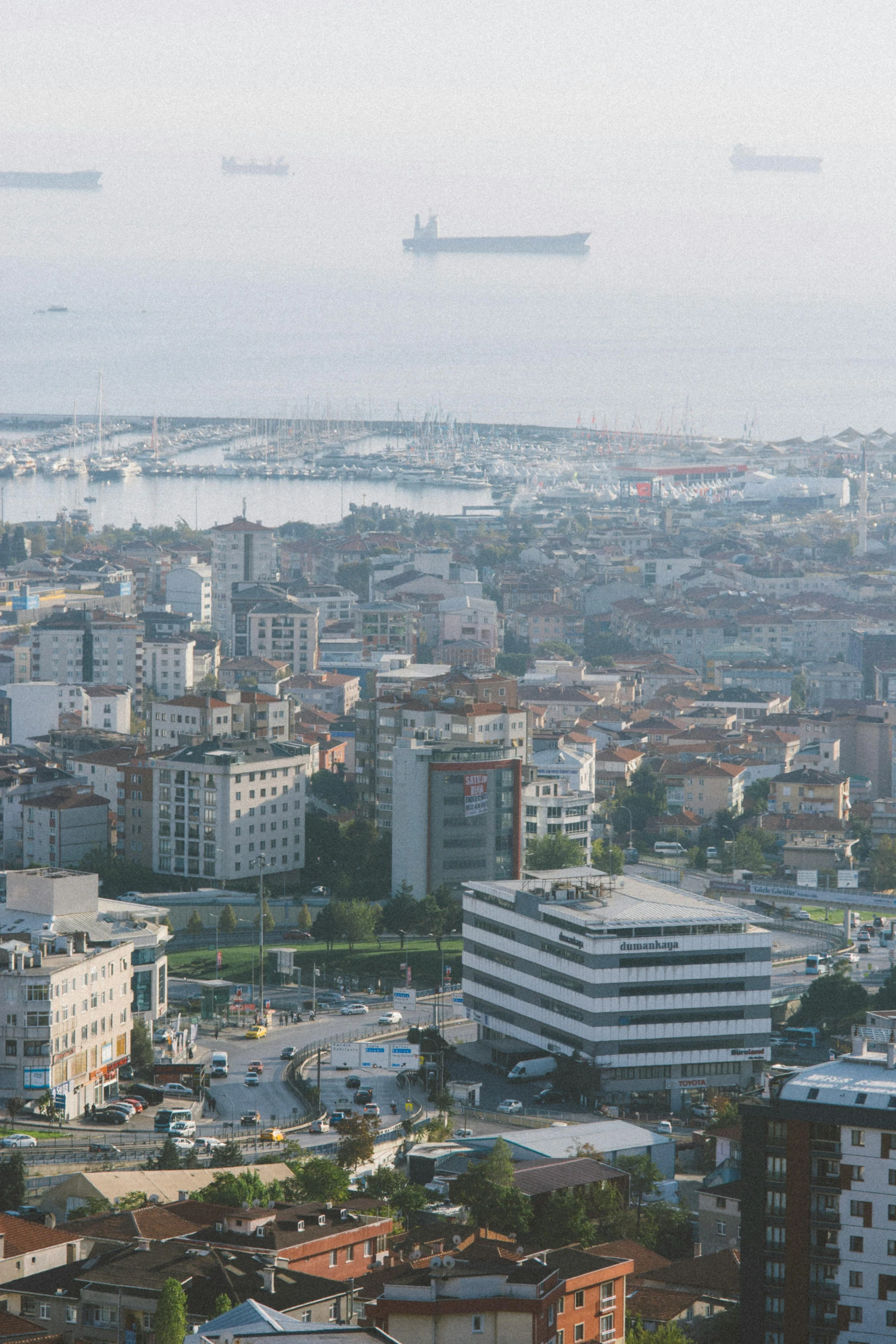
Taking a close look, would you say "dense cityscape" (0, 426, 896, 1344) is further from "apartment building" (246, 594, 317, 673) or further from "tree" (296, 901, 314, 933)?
"tree" (296, 901, 314, 933)

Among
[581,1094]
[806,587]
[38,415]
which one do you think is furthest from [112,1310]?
[38,415]

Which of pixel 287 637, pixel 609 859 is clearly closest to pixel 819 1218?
pixel 609 859

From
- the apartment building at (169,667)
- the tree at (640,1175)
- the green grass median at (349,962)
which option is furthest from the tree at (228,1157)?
the apartment building at (169,667)

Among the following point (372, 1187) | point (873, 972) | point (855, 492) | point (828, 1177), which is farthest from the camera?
point (855, 492)

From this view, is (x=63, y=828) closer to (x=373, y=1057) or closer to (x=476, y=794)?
(x=476, y=794)

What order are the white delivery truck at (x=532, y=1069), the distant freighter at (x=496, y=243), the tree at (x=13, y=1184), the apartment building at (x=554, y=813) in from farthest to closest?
the distant freighter at (x=496, y=243), the apartment building at (x=554, y=813), the white delivery truck at (x=532, y=1069), the tree at (x=13, y=1184)

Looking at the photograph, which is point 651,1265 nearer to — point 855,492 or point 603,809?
point 603,809

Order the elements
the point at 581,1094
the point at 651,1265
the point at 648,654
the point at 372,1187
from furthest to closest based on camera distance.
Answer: the point at 648,654 → the point at 581,1094 → the point at 372,1187 → the point at 651,1265

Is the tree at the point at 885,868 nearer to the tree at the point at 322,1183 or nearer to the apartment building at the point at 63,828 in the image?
the apartment building at the point at 63,828
